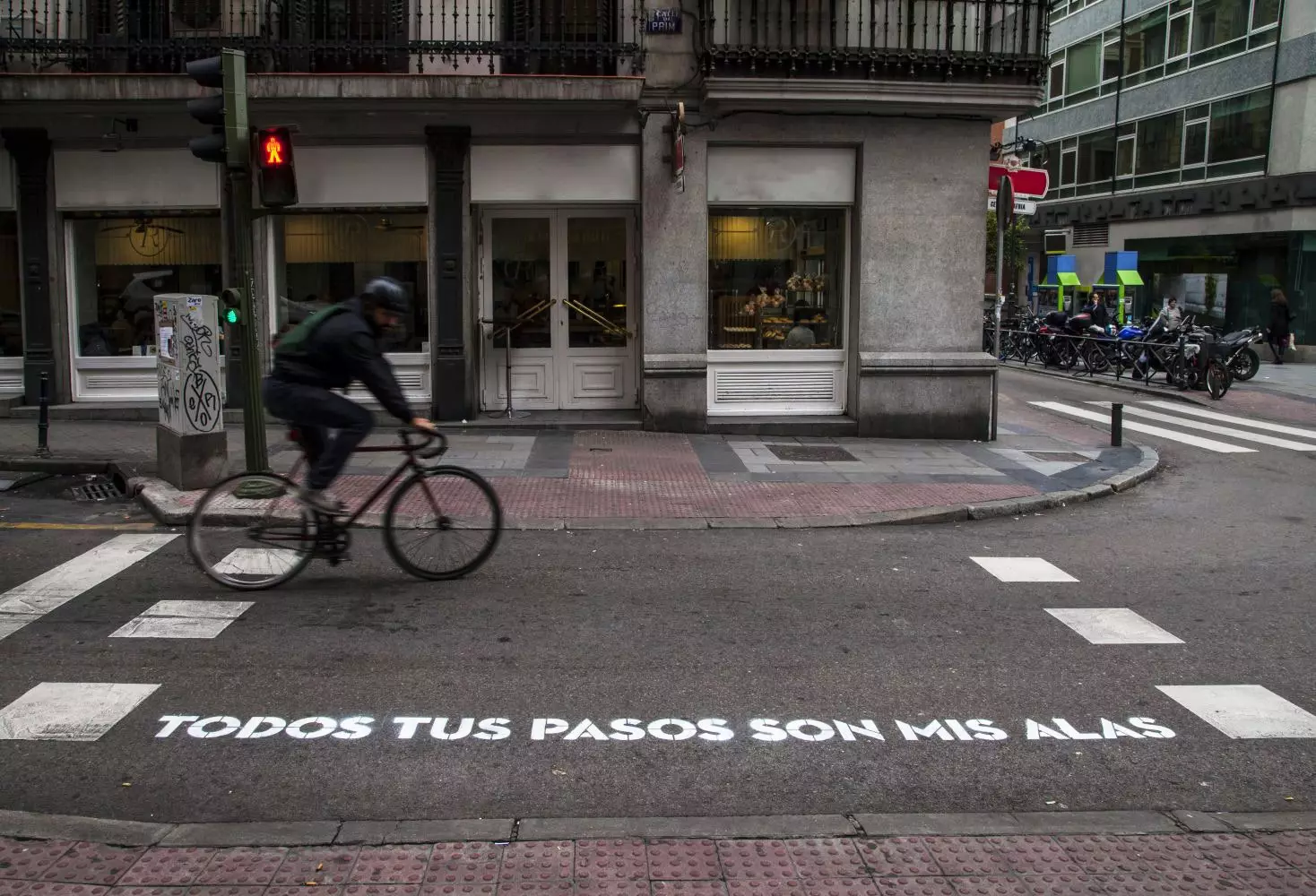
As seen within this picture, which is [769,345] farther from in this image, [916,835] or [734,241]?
[916,835]

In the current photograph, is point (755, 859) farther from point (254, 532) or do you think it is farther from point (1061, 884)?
point (254, 532)

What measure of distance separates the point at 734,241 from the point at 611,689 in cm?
961

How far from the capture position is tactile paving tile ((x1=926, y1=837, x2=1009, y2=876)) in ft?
12.2

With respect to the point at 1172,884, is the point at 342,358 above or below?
above

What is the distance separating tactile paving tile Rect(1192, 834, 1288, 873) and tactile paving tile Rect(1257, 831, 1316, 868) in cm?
3

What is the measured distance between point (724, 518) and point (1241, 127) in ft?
92.1

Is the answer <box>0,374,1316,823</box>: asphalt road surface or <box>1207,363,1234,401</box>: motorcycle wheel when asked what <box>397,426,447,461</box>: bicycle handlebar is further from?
<box>1207,363,1234,401</box>: motorcycle wheel

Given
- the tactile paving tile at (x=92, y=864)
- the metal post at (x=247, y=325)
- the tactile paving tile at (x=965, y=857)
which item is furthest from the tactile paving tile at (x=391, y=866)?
the metal post at (x=247, y=325)

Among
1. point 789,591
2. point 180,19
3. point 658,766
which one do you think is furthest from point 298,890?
point 180,19

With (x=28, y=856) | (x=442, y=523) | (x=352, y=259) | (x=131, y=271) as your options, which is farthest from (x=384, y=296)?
(x=131, y=271)

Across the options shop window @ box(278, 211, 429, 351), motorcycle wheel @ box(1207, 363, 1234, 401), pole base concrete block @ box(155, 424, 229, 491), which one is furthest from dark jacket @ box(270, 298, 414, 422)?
motorcycle wheel @ box(1207, 363, 1234, 401)

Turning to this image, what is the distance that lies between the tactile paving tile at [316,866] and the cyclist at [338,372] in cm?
330

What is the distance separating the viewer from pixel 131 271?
14.4 metres

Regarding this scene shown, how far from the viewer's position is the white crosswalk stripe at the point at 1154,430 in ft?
47.5
